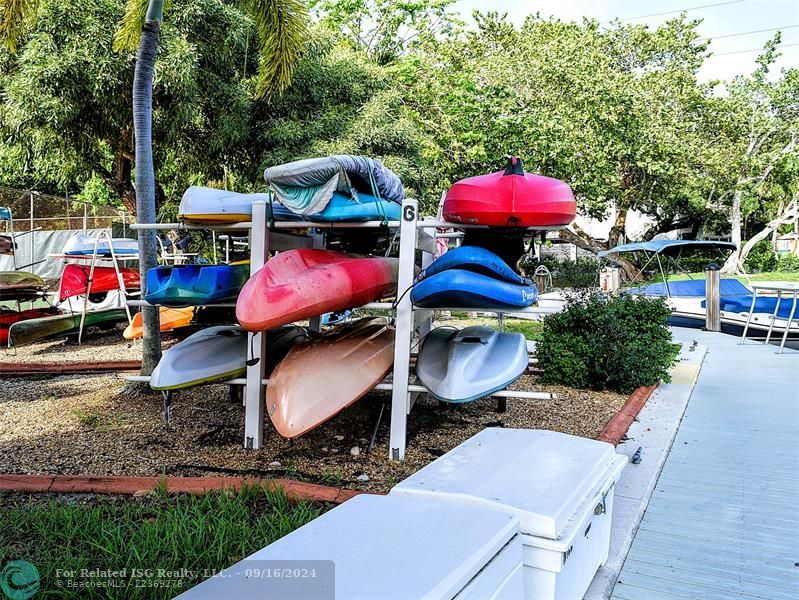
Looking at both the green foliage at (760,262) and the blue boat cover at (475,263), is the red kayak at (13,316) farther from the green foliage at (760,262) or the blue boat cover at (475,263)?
the green foliage at (760,262)

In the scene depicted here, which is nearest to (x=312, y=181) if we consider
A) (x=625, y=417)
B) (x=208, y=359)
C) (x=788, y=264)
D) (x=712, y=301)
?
(x=208, y=359)

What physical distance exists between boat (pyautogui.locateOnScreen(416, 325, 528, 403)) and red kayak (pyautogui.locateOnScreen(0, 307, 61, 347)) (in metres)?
6.88

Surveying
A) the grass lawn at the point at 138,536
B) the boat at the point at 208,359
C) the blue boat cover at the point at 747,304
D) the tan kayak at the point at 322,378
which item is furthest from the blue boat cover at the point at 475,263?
the blue boat cover at the point at 747,304

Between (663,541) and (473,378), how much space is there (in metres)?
1.48

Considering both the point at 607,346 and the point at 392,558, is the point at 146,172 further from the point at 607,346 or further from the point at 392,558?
the point at 392,558

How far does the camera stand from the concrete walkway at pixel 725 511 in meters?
2.76

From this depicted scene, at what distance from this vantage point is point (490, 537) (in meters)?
1.71

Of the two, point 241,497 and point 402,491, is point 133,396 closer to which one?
point 241,497

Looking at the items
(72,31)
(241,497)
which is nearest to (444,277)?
(241,497)

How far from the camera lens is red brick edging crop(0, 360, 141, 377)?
23.9 ft

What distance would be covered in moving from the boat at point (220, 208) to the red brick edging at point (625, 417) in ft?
8.78

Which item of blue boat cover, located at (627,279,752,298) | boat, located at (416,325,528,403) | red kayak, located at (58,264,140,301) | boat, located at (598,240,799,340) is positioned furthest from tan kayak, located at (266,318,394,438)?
blue boat cover, located at (627,279,752,298)

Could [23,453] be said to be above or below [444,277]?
below

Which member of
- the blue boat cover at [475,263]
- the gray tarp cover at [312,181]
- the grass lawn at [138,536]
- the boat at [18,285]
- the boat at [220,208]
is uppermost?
the gray tarp cover at [312,181]
